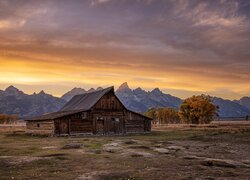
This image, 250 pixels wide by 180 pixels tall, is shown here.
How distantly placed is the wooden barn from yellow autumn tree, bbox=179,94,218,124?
139 ft

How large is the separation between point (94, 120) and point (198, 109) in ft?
177

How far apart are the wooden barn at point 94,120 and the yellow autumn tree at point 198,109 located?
4243 cm

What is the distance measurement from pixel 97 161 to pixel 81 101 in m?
46.6

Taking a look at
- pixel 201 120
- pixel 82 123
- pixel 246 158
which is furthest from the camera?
pixel 201 120

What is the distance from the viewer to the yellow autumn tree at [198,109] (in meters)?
109

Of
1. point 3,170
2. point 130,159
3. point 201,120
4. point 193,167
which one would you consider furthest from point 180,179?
point 201,120

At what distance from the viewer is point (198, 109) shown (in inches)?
4331

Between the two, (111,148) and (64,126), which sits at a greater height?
(64,126)

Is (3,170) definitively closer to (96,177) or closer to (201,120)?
(96,177)

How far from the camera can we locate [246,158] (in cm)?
2755

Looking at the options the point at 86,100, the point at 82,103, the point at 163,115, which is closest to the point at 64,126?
the point at 82,103

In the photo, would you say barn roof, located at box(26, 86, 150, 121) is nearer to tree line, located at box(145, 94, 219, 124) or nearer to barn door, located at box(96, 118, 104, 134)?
barn door, located at box(96, 118, 104, 134)

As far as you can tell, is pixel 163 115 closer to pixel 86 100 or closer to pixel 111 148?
pixel 86 100

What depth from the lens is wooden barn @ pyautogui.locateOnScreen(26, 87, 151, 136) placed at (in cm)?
5997
